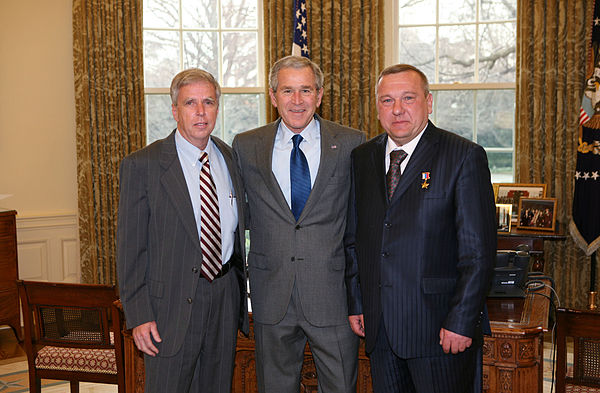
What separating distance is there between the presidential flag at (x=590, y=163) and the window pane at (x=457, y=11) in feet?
3.77

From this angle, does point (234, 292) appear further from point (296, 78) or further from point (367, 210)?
point (296, 78)

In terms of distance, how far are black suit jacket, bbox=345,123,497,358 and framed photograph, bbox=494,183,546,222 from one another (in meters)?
2.88

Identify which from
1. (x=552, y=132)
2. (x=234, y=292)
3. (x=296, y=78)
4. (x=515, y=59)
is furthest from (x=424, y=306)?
(x=515, y=59)

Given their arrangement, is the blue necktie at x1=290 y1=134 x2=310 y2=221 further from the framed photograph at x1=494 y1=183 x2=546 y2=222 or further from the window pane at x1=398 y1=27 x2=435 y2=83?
the window pane at x1=398 y1=27 x2=435 y2=83

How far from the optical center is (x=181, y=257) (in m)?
2.30

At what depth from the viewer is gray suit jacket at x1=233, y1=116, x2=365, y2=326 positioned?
2.37 metres

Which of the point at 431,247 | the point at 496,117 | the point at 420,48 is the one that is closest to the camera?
the point at 431,247

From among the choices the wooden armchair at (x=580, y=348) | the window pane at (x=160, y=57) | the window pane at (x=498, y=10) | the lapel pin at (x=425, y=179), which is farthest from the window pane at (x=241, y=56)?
the wooden armchair at (x=580, y=348)

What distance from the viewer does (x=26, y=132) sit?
559 cm

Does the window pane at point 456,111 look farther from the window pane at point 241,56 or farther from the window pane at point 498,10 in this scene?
the window pane at point 241,56

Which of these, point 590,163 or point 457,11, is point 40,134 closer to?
point 457,11

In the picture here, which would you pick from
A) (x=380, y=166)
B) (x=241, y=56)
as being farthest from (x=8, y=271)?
(x=380, y=166)

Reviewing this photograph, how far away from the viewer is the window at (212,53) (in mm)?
6023

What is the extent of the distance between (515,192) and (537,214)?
0.31 metres
